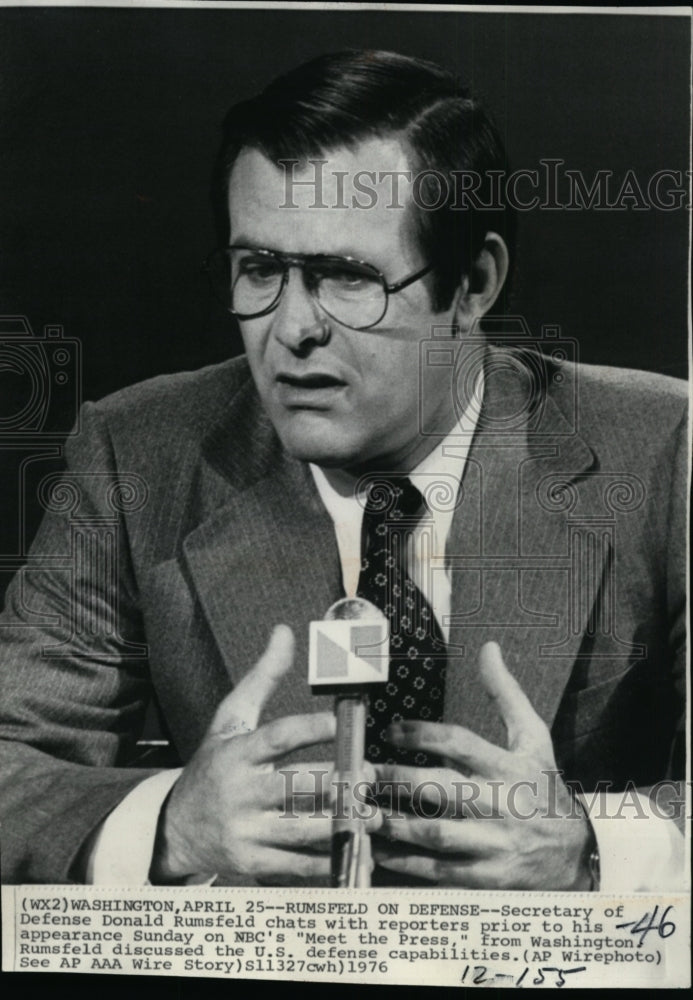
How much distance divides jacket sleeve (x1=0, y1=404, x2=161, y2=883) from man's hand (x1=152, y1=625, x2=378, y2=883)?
0.11 meters

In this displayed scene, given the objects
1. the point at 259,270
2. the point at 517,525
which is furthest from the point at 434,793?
the point at 259,270

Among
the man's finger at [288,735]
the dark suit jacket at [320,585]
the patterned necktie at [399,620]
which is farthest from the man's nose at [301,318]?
the man's finger at [288,735]

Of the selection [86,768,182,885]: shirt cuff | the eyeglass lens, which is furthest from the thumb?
the eyeglass lens

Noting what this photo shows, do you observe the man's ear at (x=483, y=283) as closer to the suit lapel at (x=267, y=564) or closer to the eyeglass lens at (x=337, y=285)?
the eyeglass lens at (x=337, y=285)

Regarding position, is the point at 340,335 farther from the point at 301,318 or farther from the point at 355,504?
the point at 355,504

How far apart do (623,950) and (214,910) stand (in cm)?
66

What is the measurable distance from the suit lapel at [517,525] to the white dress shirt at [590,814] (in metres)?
0.02

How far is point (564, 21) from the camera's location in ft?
6.10

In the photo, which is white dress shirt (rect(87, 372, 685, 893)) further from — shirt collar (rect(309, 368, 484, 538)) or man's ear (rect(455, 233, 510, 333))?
man's ear (rect(455, 233, 510, 333))

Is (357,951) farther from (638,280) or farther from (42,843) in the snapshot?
(638,280)

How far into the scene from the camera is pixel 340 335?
1.77 m

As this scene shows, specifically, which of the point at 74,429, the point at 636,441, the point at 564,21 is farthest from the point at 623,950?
the point at 564,21

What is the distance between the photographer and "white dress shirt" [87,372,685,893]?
182 cm
